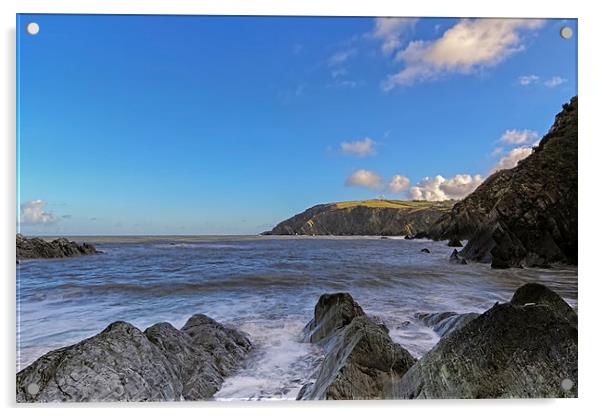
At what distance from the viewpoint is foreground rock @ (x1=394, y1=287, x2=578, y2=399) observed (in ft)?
7.40

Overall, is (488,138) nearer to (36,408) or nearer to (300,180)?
(300,180)

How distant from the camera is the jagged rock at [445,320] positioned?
9.14 ft

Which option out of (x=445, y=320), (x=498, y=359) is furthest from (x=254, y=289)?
(x=498, y=359)

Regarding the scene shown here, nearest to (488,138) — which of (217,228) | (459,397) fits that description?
(459,397)

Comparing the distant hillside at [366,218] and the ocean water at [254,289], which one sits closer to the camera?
the ocean water at [254,289]

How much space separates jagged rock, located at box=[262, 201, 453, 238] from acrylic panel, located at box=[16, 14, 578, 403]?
0.6 inches

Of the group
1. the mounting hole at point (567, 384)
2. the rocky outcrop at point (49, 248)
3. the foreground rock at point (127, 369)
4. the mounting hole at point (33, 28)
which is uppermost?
the mounting hole at point (33, 28)

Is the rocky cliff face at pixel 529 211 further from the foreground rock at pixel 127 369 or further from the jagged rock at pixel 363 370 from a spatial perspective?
the foreground rock at pixel 127 369

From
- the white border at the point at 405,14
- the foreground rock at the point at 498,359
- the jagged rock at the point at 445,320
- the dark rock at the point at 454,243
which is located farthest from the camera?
the dark rock at the point at 454,243

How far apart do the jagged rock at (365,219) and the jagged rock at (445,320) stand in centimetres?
60

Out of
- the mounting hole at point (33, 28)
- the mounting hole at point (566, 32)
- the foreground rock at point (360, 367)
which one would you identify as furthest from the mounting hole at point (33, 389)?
the mounting hole at point (566, 32)

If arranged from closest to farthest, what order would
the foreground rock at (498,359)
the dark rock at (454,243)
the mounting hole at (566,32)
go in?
1. the foreground rock at (498,359)
2. the mounting hole at (566,32)
3. the dark rock at (454,243)

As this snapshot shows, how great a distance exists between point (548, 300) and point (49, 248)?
3.47 metres

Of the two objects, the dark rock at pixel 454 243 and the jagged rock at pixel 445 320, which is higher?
the dark rock at pixel 454 243
